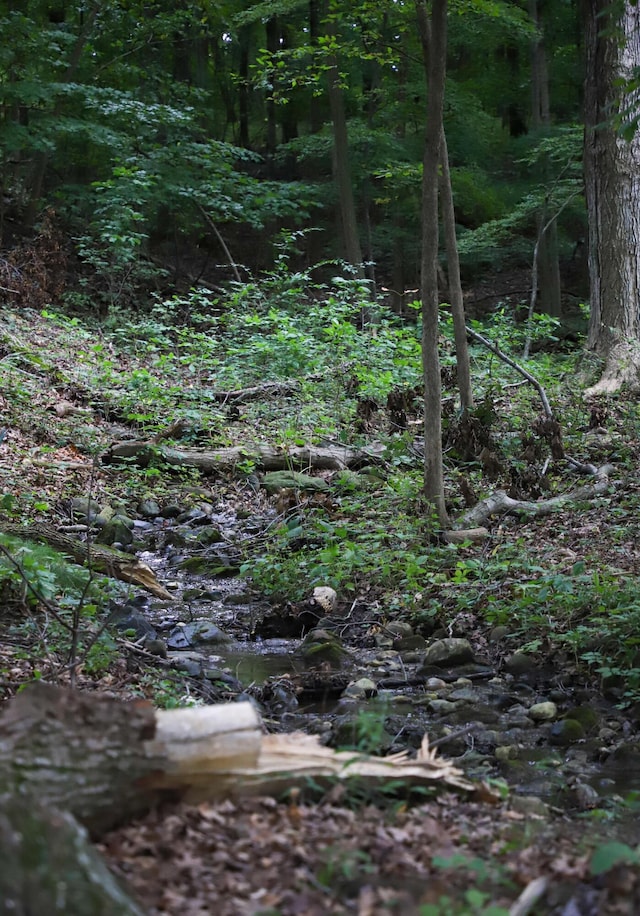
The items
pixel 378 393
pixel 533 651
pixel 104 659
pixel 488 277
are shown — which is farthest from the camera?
pixel 488 277

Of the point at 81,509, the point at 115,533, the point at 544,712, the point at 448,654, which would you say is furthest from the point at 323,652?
the point at 81,509

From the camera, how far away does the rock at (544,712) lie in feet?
17.1

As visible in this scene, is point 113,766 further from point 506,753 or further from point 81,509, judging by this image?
point 81,509

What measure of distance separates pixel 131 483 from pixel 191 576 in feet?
8.07

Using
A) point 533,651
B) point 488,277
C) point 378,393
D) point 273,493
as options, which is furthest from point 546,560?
point 488,277

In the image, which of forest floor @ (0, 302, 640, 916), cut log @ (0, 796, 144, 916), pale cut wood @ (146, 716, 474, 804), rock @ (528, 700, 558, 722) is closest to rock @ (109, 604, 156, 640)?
forest floor @ (0, 302, 640, 916)

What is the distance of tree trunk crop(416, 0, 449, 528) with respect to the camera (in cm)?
739

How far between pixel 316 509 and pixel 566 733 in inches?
176

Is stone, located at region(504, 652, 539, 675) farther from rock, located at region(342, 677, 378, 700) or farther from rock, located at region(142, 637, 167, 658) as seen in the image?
rock, located at region(142, 637, 167, 658)

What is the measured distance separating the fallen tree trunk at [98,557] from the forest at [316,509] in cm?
4

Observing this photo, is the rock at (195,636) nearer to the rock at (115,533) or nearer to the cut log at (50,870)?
the rock at (115,533)

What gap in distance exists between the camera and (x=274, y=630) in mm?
6969

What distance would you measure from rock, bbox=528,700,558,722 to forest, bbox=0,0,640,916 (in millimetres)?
25

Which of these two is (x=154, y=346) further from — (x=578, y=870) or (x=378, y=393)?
(x=578, y=870)
